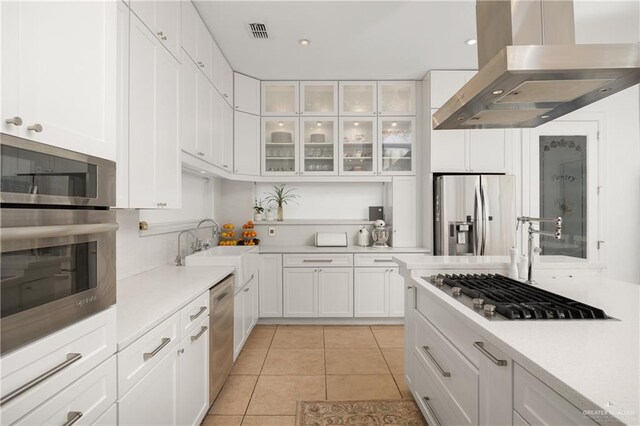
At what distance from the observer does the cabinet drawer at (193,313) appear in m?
1.70

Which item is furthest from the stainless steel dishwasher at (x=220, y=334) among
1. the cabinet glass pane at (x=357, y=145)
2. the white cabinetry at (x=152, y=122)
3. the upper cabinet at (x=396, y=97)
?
the upper cabinet at (x=396, y=97)

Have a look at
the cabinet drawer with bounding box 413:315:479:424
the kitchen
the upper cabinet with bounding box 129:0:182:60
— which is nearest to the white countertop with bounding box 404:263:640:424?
the kitchen

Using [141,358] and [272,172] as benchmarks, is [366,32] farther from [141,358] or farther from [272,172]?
[141,358]

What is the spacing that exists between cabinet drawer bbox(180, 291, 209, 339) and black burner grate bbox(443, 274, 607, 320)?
1423 millimetres

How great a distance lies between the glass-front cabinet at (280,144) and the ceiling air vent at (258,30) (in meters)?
1.14

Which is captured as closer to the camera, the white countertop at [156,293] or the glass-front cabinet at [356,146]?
the white countertop at [156,293]

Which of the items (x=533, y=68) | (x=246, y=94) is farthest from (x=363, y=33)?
(x=533, y=68)

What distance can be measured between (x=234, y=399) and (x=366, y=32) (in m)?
3.17

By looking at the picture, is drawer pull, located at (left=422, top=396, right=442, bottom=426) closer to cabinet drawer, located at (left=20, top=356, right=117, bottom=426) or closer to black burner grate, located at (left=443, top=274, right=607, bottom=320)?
black burner grate, located at (left=443, top=274, right=607, bottom=320)

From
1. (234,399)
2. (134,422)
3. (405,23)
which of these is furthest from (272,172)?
(134,422)

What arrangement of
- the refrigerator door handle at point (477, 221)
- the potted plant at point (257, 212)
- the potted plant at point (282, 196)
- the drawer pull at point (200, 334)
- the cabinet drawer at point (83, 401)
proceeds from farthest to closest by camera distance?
the potted plant at point (282, 196) < the potted plant at point (257, 212) < the refrigerator door handle at point (477, 221) < the drawer pull at point (200, 334) < the cabinet drawer at point (83, 401)

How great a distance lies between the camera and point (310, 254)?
12.6ft

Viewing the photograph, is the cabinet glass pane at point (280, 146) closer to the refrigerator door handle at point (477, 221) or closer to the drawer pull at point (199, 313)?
the refrigerator door handle at point (477, 221)

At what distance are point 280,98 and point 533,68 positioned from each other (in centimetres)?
318
